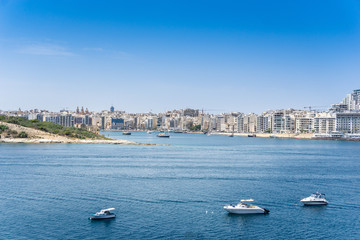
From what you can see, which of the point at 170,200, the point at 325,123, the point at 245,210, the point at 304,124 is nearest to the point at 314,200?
the point at 245,210

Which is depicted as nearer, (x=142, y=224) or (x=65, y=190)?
(x=142, y=224)

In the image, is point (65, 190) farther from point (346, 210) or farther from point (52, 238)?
point (346, 210)

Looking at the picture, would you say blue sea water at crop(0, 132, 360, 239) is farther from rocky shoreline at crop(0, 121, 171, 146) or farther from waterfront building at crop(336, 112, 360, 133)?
waterfront building at crop(336, 112, 360, 133)

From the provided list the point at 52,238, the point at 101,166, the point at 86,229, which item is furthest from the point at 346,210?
the point at 101,166

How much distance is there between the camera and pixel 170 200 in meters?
24.7

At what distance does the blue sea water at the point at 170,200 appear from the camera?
19406 millimetres

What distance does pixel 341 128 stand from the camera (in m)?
130

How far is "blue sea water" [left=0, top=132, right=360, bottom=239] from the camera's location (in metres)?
19.4

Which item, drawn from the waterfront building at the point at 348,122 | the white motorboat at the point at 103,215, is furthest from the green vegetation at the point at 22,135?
the waterfront building at the point at 348,122

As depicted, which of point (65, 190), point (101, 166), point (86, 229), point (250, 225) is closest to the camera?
point (86, 229)

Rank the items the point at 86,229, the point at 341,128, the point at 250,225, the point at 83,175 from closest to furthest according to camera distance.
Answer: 1. the point at 86,229
2. the point at 250,225
3. the point at 83,175
4. the point at 341,128

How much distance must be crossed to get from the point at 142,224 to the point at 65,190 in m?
8.92

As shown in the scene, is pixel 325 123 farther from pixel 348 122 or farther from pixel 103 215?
pixel 103 215

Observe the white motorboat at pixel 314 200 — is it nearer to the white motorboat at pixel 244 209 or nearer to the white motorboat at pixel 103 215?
the white motorboat at pixel 244 209
